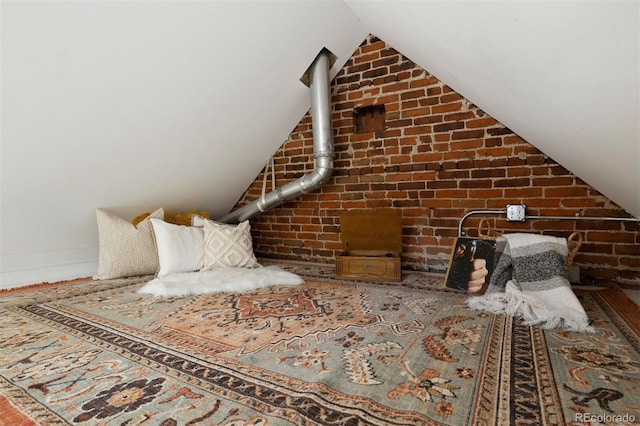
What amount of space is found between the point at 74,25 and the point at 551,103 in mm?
2544

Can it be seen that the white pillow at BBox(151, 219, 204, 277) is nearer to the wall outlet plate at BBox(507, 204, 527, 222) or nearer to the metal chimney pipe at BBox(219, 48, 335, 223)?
the metal chimney pipe at BBox(219, 48, 335, 223)

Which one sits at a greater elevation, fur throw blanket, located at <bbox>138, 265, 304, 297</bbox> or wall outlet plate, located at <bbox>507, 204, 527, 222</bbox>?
wall outlet plate, located at <bbox>507, 204, 527, 222</bbox>

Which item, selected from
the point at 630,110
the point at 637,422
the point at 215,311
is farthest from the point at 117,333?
the point at 630,110

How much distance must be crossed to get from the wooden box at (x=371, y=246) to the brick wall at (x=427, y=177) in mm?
272

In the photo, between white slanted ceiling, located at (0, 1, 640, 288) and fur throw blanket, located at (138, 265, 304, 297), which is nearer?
white slanted ceiling, located at (0, 1, 640, 288)

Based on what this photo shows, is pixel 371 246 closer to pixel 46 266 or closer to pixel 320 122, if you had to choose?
pixel 320 122

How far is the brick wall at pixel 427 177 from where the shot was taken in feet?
8.58

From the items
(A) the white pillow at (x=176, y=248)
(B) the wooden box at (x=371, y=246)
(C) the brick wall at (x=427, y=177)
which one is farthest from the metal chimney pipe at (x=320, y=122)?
(A) the white pillow at (x=176, y=248)

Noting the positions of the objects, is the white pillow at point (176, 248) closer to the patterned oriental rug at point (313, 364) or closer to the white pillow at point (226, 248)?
the white pillow at point (226, 248)

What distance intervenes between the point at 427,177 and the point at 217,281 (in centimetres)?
208

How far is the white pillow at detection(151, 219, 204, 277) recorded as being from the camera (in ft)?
9.99

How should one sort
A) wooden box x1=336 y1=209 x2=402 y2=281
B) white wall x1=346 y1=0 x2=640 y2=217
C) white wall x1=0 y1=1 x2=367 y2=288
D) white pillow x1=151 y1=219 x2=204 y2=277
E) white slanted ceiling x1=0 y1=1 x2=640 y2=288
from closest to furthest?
white wall x1=346 y1=0 x2=640 y2=217 → white slanted ceiling x1=0 y1=1 x2=640 y2=288 → white wall x1=0 y1=1 x2=367 y2=288 → wooden box x1=336 y1=209 x2=402 y2=281 → white pillow x1=151 y1=219 x2=204 y2=277

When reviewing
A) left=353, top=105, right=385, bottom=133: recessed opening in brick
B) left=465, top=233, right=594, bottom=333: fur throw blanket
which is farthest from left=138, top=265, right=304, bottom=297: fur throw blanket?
left=353, top=105, right=385, bottom=133: recessed opening in brick

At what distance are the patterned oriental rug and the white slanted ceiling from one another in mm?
935
